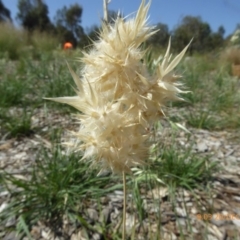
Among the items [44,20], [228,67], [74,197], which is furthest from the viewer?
[44,20]

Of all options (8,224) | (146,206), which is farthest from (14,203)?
(146,206)

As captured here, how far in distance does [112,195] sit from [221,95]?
162 cm

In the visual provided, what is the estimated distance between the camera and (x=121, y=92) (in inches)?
17.5

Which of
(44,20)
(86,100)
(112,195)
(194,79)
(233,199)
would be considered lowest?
(233,199)

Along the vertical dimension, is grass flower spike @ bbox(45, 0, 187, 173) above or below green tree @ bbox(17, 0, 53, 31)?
below

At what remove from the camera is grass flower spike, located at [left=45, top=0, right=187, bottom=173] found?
0.43 m

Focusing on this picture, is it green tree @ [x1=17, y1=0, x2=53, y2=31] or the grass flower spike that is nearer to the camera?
the grass flower spike

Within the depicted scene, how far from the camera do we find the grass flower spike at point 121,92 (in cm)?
43

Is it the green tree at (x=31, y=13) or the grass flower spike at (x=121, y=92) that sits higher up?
the green tree at (x=31, y=13)

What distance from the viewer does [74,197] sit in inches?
42.6

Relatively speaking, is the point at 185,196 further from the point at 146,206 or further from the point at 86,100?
the point at 86,100

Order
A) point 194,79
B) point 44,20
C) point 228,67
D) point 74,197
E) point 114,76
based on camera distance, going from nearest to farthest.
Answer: point 114,76
point 74,197
point 194,79
point 228,67
point 44,20

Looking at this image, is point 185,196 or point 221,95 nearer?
point 185,196

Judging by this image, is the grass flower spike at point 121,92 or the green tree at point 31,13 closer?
the grass flower spike at point 121,92
